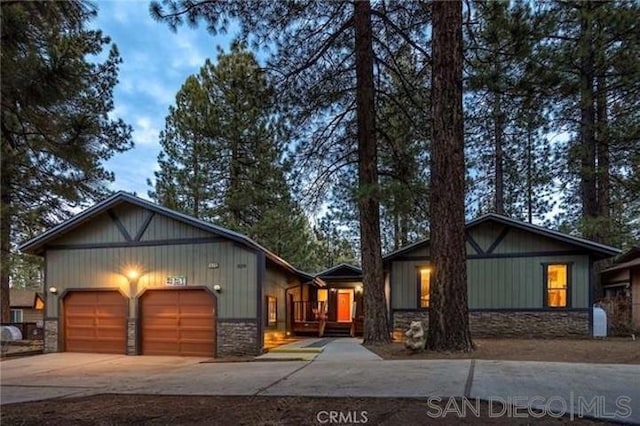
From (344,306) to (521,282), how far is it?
31.5ft

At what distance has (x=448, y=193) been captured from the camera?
384 inches

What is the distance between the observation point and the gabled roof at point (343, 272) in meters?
19.8

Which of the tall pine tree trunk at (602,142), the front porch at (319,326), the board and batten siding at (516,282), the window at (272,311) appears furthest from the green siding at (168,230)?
the tall pine tree trunk at (602,142)

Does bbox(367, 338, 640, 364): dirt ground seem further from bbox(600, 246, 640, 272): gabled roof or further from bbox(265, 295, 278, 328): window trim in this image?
bbox(600, 246, 640, 272): gabled roof

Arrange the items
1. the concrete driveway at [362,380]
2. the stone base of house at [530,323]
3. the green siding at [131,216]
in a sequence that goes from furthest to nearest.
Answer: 1. the stone base of house at [530,323]
2. the green siding at [131,216]
3. the concrete driveway at [362,380]

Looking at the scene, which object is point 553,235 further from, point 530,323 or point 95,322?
point 95,322

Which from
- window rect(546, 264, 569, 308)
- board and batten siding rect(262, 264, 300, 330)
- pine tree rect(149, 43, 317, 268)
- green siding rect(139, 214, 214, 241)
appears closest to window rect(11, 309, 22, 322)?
pine tree rect(149, 43, 317, 268)

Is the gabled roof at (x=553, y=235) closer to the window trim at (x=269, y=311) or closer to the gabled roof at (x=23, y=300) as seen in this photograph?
the window trim at (x=269, y=311)

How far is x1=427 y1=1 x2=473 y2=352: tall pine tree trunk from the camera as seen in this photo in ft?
31.2

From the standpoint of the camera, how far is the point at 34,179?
14.8 metres

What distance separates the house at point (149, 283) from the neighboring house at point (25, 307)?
1883 centimetres

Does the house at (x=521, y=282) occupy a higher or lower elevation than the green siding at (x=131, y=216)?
lower

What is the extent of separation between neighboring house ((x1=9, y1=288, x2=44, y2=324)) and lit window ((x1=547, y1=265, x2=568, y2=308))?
2838 centimetres

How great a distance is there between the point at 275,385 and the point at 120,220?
8.10 meters
